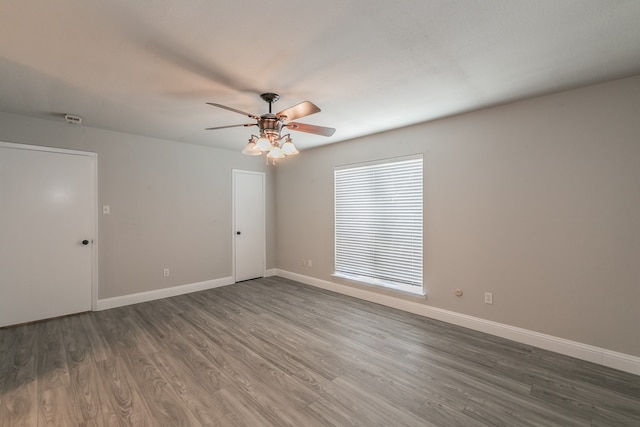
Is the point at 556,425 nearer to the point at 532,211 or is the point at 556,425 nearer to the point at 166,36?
the point at 532,211

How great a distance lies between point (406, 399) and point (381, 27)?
2607 mm

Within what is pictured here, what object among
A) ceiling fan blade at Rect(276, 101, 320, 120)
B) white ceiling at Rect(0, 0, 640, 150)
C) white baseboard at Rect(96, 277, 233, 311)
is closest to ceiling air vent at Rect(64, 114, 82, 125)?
white ceiling at Rect(0, 0, 640, 150)

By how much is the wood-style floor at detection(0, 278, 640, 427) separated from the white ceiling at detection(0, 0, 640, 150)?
8.42 ft

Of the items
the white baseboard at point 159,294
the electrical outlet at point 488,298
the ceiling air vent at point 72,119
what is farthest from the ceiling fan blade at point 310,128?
the white baseboard at point 159,294

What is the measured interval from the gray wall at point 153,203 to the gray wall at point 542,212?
3364mm

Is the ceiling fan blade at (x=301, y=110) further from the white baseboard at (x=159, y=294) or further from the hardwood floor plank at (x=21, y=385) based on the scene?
the white baseboard at (x=159, y=294)

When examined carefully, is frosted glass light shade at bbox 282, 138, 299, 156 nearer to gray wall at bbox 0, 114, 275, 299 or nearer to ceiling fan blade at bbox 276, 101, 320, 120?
ceiling fan blade at bbox 276, 101, 320, 120

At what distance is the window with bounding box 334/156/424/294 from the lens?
3.73 m

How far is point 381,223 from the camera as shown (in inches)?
162

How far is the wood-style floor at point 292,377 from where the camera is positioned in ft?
6.05

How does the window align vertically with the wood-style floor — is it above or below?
above

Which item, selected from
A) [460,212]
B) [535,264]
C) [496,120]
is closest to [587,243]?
[535,264]

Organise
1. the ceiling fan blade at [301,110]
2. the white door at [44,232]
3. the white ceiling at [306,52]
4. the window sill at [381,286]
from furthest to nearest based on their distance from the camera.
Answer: the window sill at [381,286]
the white door at [44,232]
the ceiling fan blade at [301,110]
the white ceiling at [306,52]

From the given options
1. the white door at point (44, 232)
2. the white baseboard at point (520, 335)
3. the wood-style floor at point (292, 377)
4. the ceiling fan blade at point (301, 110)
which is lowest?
the wood-style floor at point (292, 377)
